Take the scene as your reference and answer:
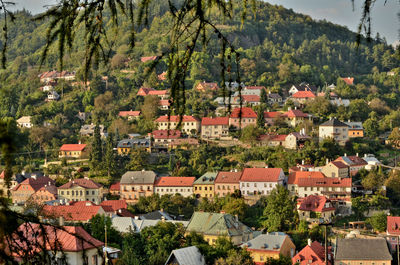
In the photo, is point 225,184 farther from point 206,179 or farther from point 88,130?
point 88,130

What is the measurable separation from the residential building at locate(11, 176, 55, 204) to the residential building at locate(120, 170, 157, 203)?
20.2 ft

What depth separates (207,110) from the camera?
2680 inches

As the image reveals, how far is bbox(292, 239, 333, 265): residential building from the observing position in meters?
33.9

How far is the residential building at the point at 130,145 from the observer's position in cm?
5899

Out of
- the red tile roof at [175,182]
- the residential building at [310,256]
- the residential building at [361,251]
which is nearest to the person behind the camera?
the residential building at [310,256]

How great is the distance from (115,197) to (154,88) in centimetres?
2887

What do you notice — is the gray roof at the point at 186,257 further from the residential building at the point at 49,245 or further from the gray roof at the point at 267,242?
the residential building at the point at 49,245

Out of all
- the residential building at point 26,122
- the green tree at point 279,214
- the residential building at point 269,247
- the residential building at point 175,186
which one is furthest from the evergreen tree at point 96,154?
the residential building at point 269,247

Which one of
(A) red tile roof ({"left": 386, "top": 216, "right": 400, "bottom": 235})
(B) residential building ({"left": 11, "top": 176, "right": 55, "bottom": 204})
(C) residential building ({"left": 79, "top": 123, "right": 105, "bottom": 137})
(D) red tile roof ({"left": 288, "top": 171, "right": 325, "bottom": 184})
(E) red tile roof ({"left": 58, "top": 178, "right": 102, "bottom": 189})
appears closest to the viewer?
(A) red tile roof ({"left": 386, "top": 216, "right": 400, "bottom": 235})

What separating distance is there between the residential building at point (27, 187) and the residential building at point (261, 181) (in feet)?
51.4

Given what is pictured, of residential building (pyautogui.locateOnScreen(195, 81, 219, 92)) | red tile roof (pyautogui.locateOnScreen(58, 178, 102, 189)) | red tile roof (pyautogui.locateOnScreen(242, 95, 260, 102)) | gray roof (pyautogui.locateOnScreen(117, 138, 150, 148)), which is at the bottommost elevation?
red tile roof (pyautogui.locateOnScreen(58, 178, 102, 189))

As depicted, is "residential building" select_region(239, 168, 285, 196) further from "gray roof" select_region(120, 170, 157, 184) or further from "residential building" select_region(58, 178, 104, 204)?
"residential building" select_region(58, 178, 104, 204)

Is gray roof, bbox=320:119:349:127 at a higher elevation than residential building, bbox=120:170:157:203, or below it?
higher

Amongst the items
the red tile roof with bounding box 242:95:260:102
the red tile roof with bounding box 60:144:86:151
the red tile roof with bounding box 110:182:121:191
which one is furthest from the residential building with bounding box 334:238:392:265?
the red tile roof with bounding box 242:95:260:102
